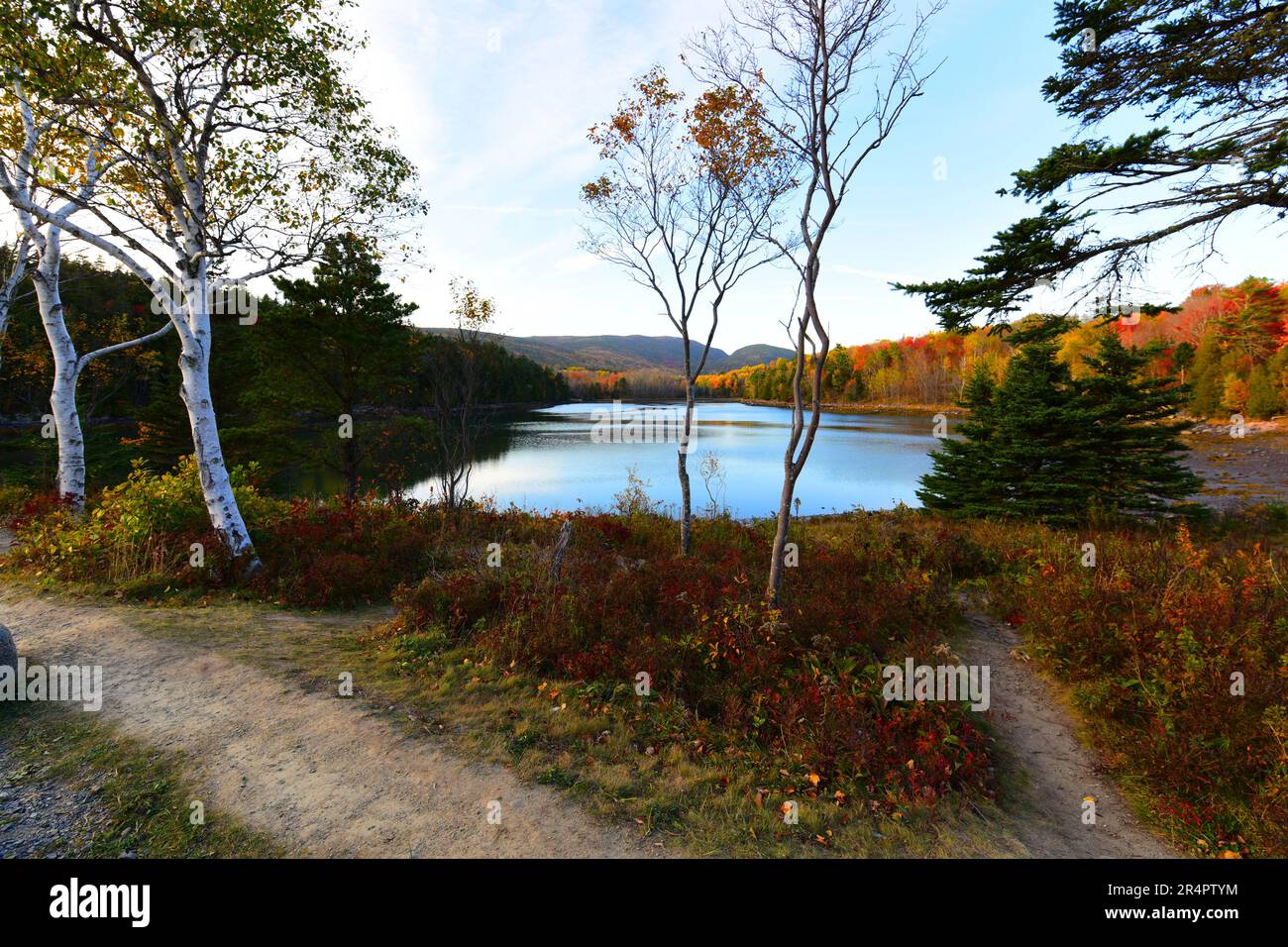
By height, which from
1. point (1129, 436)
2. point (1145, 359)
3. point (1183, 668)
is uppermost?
point (1145, 359)

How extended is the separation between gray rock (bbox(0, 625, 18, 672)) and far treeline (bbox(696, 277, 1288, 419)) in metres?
15.0

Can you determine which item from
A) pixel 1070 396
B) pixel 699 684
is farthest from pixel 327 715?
pixel 1070 396

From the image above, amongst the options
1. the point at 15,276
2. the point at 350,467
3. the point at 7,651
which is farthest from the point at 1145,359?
the point at 15,276

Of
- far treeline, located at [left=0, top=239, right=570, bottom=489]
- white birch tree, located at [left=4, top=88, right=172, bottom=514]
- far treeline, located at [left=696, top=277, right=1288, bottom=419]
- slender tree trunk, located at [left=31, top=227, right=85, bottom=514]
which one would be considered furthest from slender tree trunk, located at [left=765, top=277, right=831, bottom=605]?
slender tree trunk, located at [left=31, top=227, right=85, bottom=514]

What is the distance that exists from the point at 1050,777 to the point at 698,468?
26.9 m

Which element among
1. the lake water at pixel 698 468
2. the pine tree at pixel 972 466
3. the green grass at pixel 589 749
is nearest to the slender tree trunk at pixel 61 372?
the green grass at pixel 589 749

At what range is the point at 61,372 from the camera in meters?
10.6

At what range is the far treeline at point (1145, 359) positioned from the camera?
48.4 feet

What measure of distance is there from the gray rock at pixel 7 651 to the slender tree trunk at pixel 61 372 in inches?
325

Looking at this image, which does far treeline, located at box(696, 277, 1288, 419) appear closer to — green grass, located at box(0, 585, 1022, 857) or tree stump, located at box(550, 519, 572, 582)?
tree stump, located at box(550, 519, 572, 582)

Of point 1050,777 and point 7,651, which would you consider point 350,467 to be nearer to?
point 7,651

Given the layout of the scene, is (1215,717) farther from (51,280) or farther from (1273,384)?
(1273,384)
